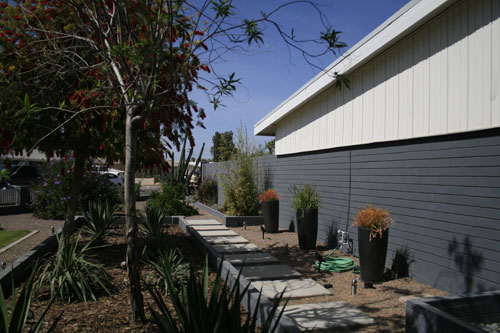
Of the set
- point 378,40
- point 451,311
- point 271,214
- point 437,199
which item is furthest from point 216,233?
point 451,311

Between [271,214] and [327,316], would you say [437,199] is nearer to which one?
[327,316]

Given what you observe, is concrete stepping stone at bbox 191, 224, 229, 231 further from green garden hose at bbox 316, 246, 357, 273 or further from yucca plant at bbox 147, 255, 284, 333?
yucca plant at bbox 147, 255, 284, 333

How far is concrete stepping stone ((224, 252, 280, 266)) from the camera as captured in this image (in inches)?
249

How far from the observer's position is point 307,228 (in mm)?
7629

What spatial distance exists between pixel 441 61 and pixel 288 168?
581cm

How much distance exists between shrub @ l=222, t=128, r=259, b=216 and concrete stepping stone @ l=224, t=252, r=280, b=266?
456cm

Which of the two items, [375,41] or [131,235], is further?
[375,41]

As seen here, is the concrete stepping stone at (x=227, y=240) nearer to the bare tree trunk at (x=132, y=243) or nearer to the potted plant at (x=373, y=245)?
the potted plant at (x=373, y=245)

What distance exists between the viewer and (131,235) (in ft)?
11.2

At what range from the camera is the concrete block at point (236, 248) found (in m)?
7.20

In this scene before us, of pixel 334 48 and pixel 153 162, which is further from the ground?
pixel 334 48

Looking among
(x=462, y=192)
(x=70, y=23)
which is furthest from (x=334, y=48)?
(x=70, y=23)

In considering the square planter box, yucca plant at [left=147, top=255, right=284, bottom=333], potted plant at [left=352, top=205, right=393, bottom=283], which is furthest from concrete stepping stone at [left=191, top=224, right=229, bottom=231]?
yucca plant at [left=147, top=255, right=284, bottom=333]

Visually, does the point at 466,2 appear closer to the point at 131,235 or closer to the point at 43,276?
the point at 131,235
